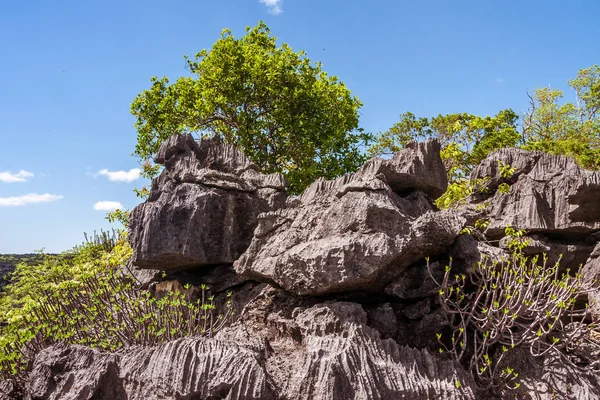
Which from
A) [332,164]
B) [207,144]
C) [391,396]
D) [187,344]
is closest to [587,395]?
[391,396]

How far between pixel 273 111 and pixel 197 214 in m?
7.26

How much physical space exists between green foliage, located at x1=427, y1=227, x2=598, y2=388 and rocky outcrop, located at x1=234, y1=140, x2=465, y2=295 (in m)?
0.40

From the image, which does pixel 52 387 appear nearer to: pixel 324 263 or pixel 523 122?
pixel 324 263

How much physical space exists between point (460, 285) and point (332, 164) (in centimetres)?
815

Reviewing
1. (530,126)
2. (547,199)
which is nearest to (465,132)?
(530,126)

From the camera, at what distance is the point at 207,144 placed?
7625 mm

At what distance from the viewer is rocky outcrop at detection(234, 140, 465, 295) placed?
4762mm

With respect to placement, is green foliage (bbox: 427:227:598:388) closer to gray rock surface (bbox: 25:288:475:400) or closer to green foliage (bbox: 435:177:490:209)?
gray rock surface (bbox: 25:288:475:400)

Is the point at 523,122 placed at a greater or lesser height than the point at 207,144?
greater

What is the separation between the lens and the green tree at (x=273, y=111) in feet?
42.3

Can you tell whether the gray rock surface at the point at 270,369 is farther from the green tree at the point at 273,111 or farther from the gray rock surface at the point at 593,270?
the green tree at the point at 273,111

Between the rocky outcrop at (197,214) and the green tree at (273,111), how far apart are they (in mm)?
5871

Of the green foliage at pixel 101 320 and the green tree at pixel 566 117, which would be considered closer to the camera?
the green foliage at pixel 101 320

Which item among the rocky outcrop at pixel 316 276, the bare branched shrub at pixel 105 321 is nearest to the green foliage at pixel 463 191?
the rocky outcrop at pixel 316 276
